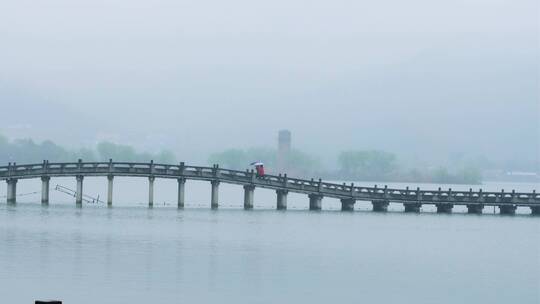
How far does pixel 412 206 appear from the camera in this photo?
100 meters

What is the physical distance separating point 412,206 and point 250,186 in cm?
1877

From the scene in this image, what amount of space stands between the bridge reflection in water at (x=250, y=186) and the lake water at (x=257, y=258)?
209 cm

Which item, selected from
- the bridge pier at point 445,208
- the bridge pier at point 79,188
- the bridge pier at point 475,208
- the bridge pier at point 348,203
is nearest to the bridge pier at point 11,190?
the bridge pier at point 79,188

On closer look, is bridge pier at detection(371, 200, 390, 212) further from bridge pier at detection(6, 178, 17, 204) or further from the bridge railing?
bridge pier at detection(6, 178, 17, 204)

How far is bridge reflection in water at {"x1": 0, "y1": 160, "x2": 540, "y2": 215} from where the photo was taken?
83.6 metres

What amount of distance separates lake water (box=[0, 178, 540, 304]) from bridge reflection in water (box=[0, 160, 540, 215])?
2092 mm

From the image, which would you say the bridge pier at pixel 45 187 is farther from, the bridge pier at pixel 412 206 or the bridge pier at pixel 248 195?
Result: the bridge pier at pixel 412 206

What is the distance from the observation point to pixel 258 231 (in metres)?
71.6

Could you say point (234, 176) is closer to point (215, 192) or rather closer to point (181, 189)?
point (215, 192)

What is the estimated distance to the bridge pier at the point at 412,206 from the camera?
92.5 m

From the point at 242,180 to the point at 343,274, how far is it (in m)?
35.2

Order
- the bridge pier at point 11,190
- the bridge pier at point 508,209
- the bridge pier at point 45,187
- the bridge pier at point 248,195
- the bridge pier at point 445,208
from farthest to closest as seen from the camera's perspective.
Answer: the bridge pier at point 445,208 < the bridge pier at point 508,209 < the bridge pier at point 248,195 < the bridge pier at point 11,190 < the bridge pier at point 45,187

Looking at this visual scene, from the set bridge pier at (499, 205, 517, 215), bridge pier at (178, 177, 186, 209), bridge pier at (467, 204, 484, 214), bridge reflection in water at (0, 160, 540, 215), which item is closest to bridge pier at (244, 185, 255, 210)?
bridge reflection in water at (0, 160, 540, 215)

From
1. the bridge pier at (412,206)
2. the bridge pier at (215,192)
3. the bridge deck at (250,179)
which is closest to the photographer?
the bridge deck at (250,179)
